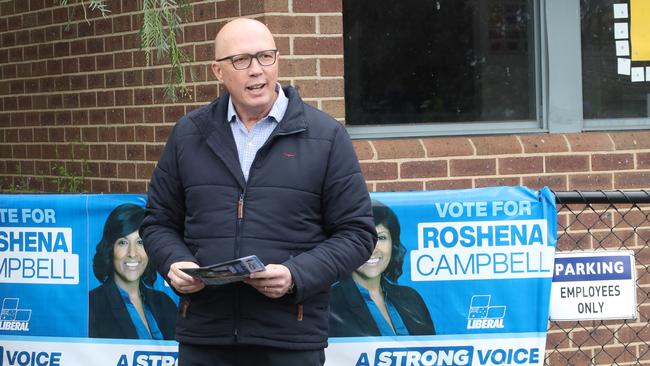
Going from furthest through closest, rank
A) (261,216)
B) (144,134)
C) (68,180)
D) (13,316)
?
(68,180) < (144,134) < (13,316) < (261,216)

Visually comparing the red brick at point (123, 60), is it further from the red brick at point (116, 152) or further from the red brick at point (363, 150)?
the red brick at point (363, 150)

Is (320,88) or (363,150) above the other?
(320,88)

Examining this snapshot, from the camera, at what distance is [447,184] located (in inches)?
256

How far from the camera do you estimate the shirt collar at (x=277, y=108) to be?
3.98 meters

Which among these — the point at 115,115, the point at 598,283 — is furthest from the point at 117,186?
the point at 598,283

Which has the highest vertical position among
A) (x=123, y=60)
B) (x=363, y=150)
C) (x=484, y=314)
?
(x=123, y=60)

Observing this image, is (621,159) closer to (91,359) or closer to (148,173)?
(148,173)

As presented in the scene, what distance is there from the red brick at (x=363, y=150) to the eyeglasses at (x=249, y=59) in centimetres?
246

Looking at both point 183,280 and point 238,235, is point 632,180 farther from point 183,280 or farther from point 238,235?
point 183,280

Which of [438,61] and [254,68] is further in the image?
[438,61]

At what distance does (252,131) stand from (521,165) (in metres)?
2.93

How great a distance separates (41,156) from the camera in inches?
316

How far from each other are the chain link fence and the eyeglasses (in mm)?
3078

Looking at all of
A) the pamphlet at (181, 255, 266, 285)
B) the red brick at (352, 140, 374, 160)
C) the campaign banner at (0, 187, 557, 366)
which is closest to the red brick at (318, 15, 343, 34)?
the red brick at (352, 140, 374, 160)
